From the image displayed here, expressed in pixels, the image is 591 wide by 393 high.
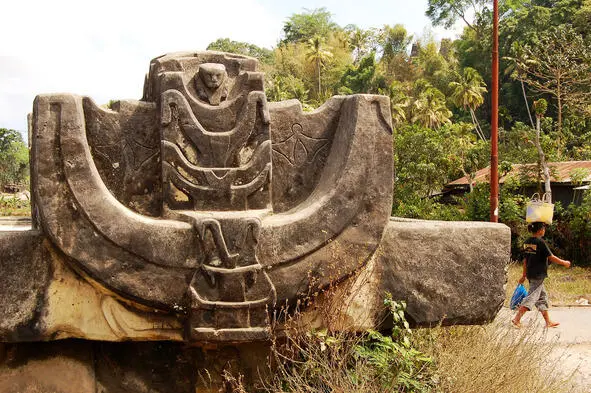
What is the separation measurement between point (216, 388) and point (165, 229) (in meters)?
1.00

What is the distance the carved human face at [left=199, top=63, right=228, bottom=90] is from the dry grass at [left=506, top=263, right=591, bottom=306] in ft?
20.3

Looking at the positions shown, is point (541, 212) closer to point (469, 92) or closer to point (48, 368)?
point (48, 368)

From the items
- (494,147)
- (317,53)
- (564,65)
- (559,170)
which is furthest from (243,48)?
(494,147)

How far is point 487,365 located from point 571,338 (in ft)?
11.1

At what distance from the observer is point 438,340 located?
4316 millimetres

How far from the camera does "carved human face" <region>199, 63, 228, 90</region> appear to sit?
3850 mm

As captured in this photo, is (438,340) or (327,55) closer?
(438,340)

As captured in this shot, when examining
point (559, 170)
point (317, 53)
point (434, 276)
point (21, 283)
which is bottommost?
point (559, 170)

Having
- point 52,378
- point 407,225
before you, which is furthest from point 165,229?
point 407,225

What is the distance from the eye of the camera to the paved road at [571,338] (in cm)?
498

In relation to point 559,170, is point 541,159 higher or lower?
higher

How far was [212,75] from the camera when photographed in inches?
151

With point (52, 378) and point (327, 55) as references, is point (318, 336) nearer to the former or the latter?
point (52, 378)

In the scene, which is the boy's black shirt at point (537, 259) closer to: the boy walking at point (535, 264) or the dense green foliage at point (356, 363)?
the boy walking at point (535, 264)
